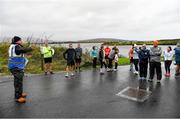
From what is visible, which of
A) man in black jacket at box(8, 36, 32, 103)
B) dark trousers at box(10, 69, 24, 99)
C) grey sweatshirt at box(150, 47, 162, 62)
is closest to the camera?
man in black jacket at box(8, 36, 32, 103)

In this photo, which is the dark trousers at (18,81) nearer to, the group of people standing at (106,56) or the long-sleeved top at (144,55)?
the long-sleeved top at (144,55)

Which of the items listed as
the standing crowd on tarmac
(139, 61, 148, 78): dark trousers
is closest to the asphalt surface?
the standing crowd on tarmac

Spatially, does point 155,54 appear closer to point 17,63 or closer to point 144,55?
point 144,55

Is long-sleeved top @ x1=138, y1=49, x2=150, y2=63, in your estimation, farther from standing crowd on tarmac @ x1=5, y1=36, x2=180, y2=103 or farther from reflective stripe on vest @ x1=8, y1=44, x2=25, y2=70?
reflective stripe on vest @ x1=8, y1=44, x2=25, y2=70

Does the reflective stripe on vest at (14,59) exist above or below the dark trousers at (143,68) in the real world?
above

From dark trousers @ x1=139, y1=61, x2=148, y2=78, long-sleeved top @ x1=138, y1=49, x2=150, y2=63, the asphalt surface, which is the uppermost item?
long-sleeved top @ x1=138, y1=49, x2=150, y2=63

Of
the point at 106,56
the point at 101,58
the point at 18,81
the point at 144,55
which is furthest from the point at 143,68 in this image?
the point at 18,81

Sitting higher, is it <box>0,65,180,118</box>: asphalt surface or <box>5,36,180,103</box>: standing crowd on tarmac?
<box>5,36,180,103</box>: standing crowd on tarmac

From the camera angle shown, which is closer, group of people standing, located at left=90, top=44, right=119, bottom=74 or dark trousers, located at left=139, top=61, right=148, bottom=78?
dark trousers, located at left=139, top=61, right=148, bottom=78

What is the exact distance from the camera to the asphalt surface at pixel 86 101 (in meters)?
8.11

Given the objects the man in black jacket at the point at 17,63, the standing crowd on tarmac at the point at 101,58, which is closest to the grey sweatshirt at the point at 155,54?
the standing crowd on tarmac at the point at 101,58

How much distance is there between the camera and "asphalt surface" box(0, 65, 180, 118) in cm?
811

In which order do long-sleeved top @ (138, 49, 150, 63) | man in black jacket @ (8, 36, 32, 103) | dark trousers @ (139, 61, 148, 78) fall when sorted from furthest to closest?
1. dark trousers @ (139, 61, 148, 78)
2. long-sleeved top @ (138, 49, 150, 63)
3. man in black jacket @ (8, 36, 32, 103)

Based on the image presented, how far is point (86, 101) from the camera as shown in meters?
9.55
